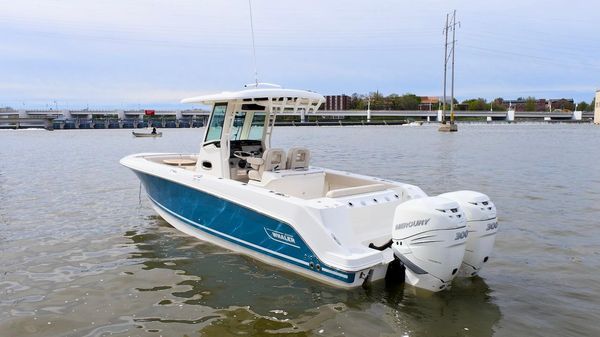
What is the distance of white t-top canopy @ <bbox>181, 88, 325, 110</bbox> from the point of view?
A: 26.5ft

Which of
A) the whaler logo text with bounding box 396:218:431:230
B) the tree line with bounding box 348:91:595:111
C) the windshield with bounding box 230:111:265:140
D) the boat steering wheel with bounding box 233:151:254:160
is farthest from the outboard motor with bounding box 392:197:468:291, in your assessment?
the tree line with bounding box 348:91:595:111

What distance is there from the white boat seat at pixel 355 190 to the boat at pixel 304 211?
0.02 metres

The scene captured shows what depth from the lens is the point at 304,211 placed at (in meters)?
6.19

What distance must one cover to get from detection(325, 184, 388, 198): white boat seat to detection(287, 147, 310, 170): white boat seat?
1286 millimetres

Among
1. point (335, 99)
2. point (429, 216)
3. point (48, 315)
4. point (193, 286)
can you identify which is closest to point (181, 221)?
point (193, 286)

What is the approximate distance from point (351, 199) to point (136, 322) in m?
3.20

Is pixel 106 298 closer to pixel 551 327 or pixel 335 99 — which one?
pixel 551 327

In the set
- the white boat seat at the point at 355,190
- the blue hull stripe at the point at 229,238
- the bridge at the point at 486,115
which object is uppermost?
the bridge at the point at 486,115

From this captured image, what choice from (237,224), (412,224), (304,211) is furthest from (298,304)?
(237,224)

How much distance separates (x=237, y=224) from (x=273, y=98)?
2.29 metres

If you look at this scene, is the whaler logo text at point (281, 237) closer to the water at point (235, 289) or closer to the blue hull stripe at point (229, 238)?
the blue hull stripe at point (229, 238)

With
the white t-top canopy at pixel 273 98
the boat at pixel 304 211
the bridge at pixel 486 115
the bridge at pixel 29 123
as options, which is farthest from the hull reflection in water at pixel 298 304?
the bridge at pixel 486 115

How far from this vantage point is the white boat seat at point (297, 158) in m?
8.58

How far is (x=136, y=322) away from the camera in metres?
5.60
